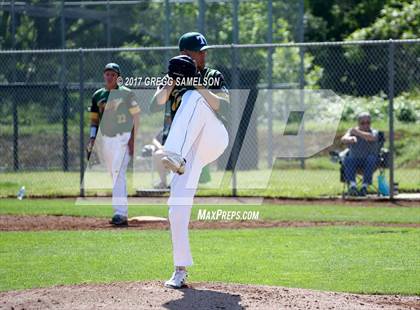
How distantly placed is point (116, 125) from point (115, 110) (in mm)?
221

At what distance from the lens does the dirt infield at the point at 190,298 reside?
22.8ft

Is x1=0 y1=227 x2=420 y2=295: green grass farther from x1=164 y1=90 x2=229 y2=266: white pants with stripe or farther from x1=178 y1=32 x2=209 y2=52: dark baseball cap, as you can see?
x1=178 y1=32 x2=209 y2=52: dark baseball cap

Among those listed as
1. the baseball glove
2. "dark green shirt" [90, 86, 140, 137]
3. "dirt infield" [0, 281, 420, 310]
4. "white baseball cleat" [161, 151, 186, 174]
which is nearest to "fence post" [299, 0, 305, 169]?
"dark green shirt" [90, 86, 140, 137]

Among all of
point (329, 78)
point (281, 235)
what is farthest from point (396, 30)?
point (281, 235)

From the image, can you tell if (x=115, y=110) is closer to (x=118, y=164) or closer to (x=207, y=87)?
(x=118, y=164)

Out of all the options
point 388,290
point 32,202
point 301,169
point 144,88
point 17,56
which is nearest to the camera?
point 388,290

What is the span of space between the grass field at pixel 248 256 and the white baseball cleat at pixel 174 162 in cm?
165

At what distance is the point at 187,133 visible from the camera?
25.7ft

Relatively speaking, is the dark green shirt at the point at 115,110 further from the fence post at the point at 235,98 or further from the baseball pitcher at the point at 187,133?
the baseball pitcher at the point at 187,133

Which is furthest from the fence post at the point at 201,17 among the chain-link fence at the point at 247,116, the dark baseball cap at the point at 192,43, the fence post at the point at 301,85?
the dark baseball cap at the point at 192,43

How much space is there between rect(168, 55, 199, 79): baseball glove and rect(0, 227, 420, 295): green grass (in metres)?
2.16

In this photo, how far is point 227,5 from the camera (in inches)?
928

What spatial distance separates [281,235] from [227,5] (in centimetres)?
1257

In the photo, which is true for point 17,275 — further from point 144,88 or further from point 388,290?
point 144,88
